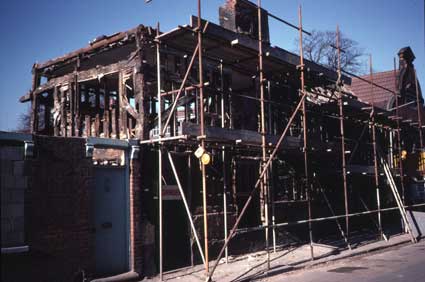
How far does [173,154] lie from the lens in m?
10.3

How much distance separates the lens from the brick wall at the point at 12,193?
7219mm

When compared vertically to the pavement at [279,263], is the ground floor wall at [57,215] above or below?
above

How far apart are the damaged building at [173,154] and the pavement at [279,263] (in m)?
0.39

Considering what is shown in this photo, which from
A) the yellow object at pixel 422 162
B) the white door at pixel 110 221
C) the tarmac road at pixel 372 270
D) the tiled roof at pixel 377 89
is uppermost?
the tiled roof at pixel 377 89

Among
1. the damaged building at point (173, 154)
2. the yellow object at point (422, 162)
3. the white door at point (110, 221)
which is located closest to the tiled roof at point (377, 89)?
the yellow object at point (422, 162)

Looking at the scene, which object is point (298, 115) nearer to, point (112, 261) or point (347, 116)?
point (347, 116)

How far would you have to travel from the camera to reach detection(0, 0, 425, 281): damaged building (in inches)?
319

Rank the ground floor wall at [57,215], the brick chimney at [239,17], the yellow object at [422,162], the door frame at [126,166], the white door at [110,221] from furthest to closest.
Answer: the yellow object at [422,162] < the brick chimney at [239,17] < the white door at [110,221] < the door frame at [126,166] < the ground floor wall at [57,215]

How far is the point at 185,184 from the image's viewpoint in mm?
10609

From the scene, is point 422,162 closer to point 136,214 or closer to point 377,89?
point 377,89

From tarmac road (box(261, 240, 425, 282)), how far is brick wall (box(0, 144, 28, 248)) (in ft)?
17.9

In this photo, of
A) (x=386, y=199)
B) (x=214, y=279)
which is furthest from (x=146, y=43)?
(x=386, y=199)

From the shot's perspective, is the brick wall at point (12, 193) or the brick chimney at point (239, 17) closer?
the brick wall at point (12, 193)

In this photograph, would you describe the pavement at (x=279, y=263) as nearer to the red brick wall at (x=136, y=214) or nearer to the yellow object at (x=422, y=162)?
the red brick wall at (x=136, y=214)
